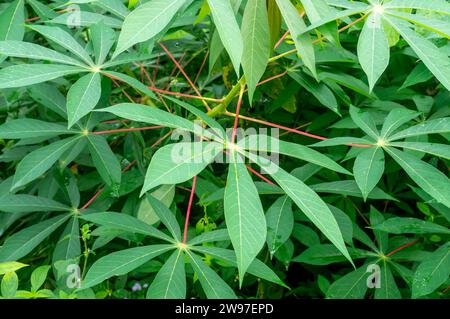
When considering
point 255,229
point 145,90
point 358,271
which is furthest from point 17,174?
point 358,271

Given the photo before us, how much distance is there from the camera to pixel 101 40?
4.47 feet

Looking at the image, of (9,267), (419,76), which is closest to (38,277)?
(9,267)

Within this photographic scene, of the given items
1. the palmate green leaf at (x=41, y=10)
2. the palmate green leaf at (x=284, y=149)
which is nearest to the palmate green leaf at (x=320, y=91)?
the palmate green leaf at (x=284, y=149)

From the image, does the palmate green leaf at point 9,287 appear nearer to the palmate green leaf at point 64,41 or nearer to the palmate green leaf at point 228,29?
the palmate green leaf at point 64,41

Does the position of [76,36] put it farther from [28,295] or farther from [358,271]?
[358,271]

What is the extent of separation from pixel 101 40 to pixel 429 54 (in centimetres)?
74

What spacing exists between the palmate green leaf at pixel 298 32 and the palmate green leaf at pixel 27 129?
63cm

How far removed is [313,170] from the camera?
1.44m

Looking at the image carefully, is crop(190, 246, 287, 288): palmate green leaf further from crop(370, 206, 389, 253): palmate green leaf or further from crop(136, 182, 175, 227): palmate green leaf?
crop(370, 206, 389, 253): palmate green leaf

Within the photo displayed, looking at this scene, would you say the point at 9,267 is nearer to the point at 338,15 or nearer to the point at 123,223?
the point at 123,223

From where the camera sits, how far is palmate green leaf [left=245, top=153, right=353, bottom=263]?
3.16 ft

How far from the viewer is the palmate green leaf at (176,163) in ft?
3.02


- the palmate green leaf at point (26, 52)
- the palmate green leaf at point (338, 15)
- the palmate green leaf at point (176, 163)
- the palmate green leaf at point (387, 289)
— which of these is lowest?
the palmate green leaf at point (387, 289)
